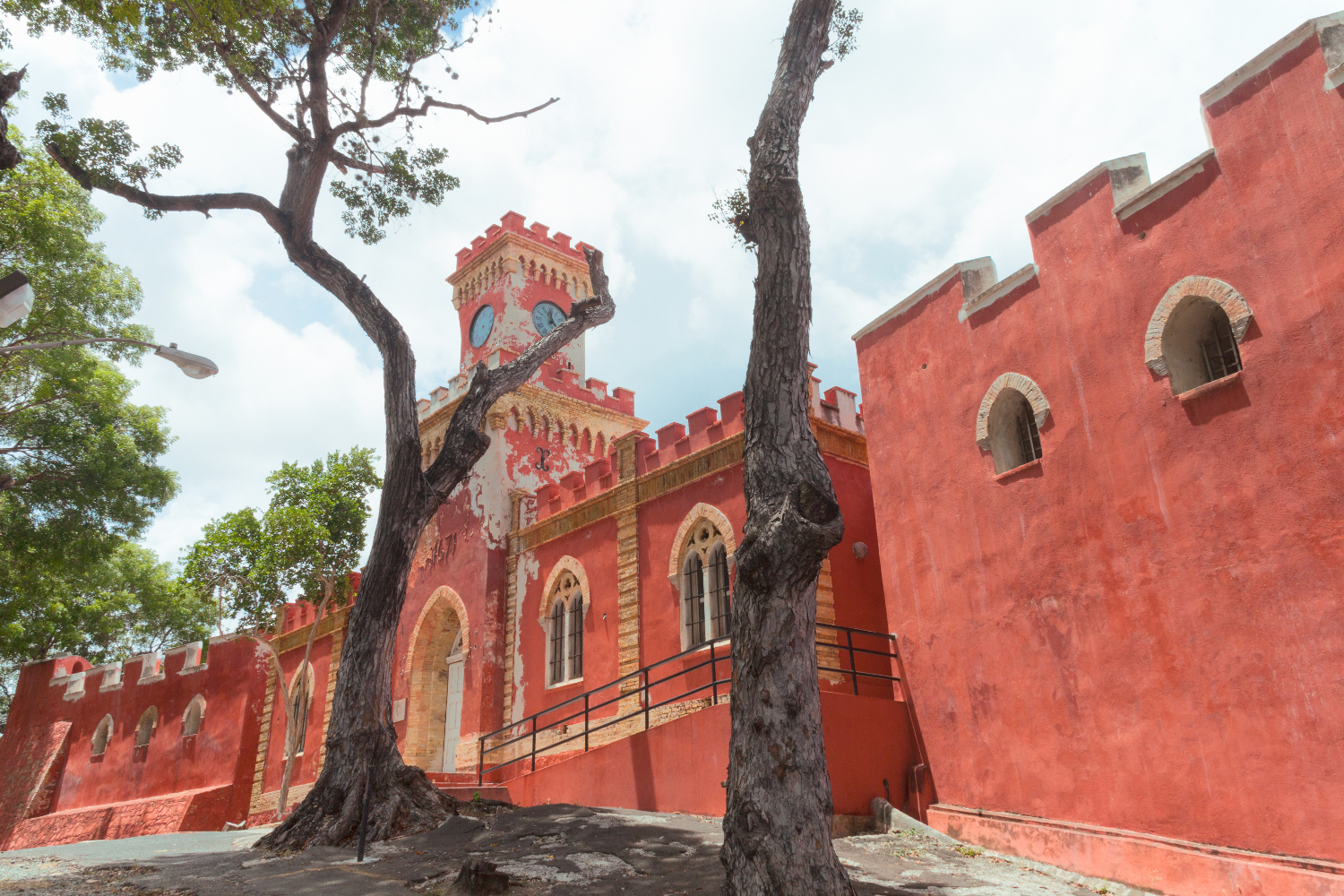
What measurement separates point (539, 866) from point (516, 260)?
54.3 ft

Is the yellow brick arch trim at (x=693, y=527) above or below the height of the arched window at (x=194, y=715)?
above

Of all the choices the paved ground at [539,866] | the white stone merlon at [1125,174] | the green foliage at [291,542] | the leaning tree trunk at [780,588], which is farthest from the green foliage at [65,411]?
the white stone merlon at [1125,174]

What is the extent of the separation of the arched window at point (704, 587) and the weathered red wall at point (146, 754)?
14328 millimetres

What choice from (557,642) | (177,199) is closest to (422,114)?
(177,199)

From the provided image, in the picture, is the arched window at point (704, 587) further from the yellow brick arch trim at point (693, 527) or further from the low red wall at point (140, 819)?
the low red wall at point (140, 819)

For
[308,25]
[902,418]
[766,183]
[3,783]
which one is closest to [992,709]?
[902,418]

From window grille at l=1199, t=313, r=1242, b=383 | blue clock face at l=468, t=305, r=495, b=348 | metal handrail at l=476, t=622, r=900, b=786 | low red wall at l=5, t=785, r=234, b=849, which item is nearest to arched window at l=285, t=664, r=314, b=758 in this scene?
low red wall at l=5, t=785, r=234, b=849

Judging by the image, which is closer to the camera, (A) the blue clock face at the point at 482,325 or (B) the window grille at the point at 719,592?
(B) the window grille at the point at 719,592

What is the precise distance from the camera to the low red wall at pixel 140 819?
20109mm

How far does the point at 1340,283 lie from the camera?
261 inches

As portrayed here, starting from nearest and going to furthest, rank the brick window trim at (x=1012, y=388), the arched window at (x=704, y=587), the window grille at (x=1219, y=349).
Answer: the window grille at (x=1219, y=349), the brick window trim at (x=1012, y=388), the arched window at (x=704, y=587)

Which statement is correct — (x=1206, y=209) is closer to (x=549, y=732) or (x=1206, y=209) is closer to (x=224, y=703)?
(x=549, y=732)

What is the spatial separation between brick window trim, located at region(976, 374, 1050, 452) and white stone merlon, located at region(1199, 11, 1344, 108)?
9.80ft

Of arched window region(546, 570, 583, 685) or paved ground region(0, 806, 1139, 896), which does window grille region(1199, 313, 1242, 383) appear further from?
A: arched window region(546, 570, 583, 685)
